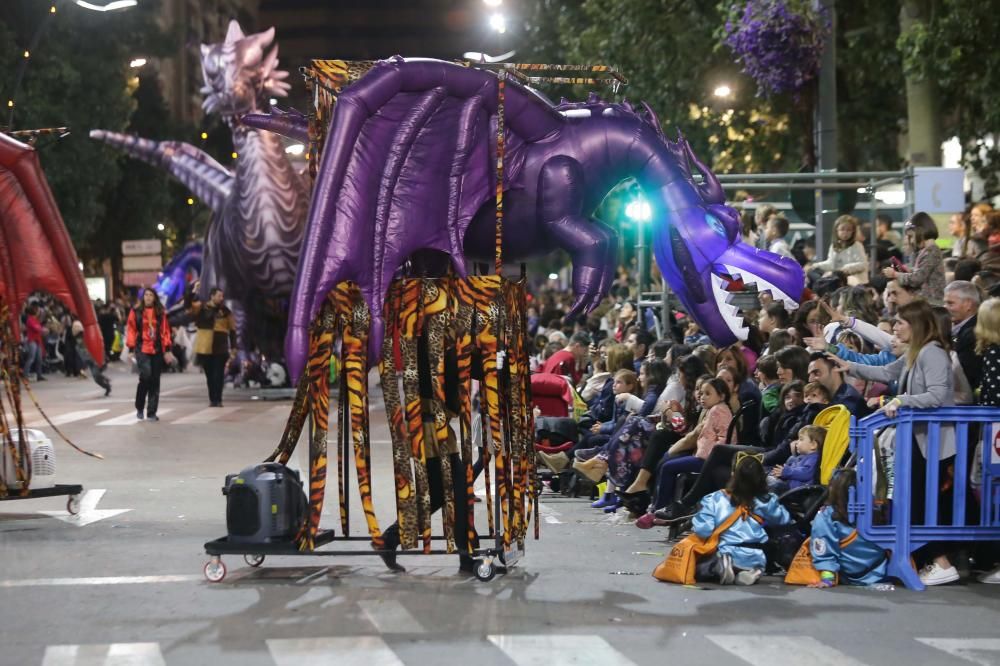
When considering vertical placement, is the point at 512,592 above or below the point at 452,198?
below

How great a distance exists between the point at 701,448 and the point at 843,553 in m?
2.08

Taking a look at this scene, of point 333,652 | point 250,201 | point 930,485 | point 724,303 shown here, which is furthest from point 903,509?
point 250,201

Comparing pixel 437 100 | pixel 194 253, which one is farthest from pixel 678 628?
pixel 194 253

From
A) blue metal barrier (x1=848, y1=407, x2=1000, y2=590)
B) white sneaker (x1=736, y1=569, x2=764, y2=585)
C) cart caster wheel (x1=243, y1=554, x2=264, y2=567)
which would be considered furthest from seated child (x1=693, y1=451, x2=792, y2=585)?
cart caster wheel (x1=243, y1=554, x2=264, y2=567)

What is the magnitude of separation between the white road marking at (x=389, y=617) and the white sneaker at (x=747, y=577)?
Answer: 2035 millimetres

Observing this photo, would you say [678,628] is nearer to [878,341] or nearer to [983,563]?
[983,563]

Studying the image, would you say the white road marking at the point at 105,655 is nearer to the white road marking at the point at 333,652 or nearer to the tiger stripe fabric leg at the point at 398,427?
the white road marking at the point at 333,652

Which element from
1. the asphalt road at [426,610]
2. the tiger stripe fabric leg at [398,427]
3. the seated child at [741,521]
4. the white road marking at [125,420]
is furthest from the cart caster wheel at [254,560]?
the white road marking at [125,420]

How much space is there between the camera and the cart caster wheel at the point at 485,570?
9273 mm

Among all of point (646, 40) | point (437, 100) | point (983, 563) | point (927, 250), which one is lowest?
point (983, 563)

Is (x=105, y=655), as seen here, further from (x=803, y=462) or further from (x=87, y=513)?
(x=87, y=513)

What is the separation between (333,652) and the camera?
7508 mm

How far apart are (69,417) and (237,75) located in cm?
696

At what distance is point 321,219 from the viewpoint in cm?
910
